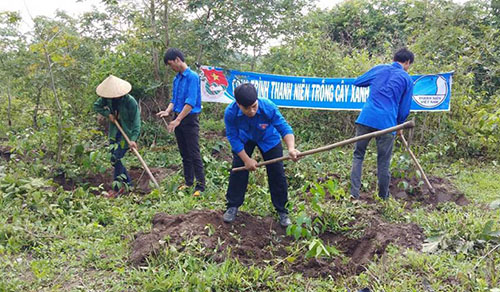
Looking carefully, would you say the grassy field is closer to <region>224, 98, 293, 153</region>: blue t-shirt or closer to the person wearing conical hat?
the person wearing conical hat

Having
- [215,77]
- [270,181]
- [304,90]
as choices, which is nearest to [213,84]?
[215,77]

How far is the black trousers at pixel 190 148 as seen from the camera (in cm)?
508

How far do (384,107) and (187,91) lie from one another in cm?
228

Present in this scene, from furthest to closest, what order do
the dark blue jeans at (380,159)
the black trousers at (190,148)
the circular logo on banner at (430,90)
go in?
1. the circular logo on banner at (430,90)
2. the black trousers at (190,148)
3. the dark blue jeans at (380,159)

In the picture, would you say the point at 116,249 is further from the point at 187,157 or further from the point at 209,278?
the point at 187,157

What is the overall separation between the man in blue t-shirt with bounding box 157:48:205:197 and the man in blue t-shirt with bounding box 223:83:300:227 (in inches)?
38.5

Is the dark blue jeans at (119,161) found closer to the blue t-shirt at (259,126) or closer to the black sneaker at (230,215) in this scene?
the black sneaker at (230,215)

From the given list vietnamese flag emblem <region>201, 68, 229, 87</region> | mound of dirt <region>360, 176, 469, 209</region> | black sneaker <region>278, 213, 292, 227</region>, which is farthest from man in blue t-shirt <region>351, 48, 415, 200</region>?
vietnamese flag emblem <region>201, 68, 229, 87</region>

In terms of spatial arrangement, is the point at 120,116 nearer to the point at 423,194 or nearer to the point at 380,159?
the point at 380,159

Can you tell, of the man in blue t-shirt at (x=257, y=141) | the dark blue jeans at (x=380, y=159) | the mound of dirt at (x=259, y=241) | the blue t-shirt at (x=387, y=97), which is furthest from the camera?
the dark blue jeans at (x=380, y=159)

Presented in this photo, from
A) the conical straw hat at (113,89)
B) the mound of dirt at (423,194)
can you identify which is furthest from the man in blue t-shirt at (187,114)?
the mound of dirt at (423,194)

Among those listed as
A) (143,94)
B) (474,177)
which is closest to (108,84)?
(143,94)

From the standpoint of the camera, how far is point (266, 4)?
6.76 meters

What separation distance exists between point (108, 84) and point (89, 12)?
246cm
